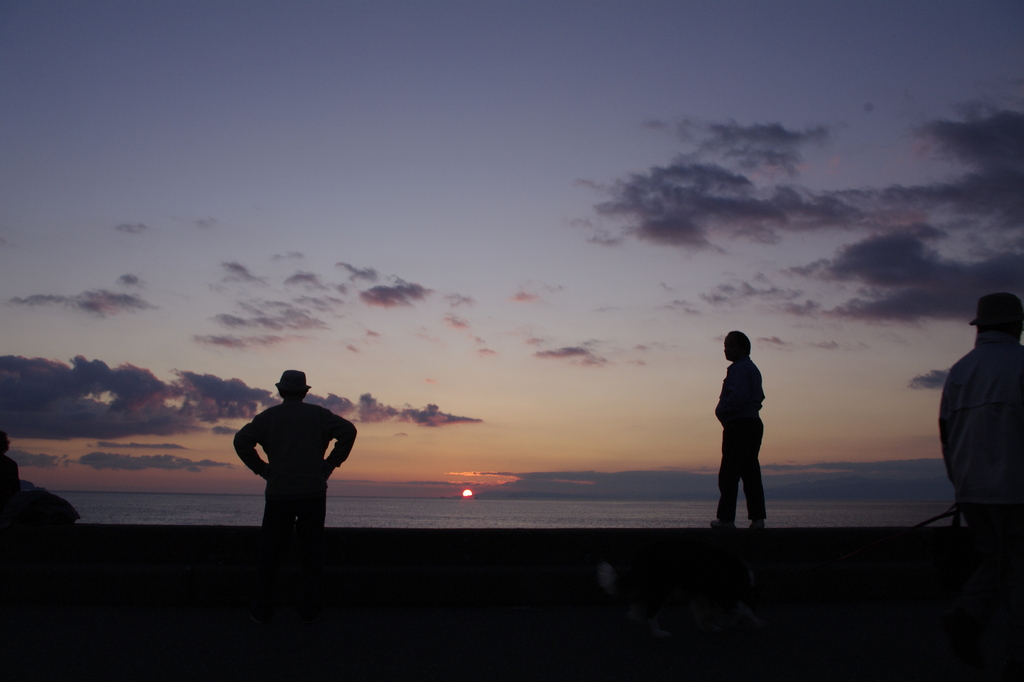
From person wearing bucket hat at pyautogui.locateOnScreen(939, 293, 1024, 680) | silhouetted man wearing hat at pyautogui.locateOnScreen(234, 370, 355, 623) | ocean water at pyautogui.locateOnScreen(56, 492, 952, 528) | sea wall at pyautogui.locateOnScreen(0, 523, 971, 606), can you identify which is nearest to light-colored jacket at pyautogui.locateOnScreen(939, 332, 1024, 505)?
person wearing bucket hat at pyautogui.locateOnScreen(939, 293, 1024, 680)

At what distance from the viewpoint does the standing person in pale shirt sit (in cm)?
649

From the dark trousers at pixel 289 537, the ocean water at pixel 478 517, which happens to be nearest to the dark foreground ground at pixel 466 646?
the dark trousers at pixel 289 537

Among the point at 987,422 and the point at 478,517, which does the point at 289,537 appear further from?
the point at 478,517

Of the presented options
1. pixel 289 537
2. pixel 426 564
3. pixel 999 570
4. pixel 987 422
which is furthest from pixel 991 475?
pixel 289 537

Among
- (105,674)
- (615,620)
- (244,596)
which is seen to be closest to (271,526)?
(244,596)

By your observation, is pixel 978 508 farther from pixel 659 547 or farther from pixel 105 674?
pixel 105 674

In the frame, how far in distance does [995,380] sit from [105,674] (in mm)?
4800

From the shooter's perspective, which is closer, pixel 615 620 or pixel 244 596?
pixel 615 620

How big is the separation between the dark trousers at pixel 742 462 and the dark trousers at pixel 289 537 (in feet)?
11.9

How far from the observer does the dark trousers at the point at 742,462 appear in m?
6.49

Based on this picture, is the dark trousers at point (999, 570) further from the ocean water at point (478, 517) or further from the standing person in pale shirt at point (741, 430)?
the ocean water at point (478, 517)

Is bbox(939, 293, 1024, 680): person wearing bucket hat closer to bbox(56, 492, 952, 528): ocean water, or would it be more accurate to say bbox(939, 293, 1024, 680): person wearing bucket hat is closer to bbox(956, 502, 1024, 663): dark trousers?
bbox(956, 502, 1024, 663): dark trousers

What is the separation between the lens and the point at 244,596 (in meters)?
5.79

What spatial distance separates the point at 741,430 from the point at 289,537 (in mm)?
→ 4131
